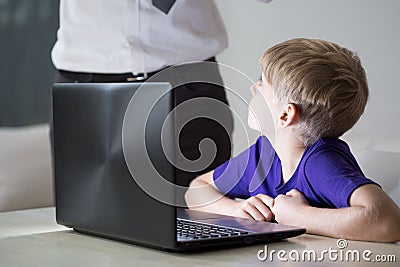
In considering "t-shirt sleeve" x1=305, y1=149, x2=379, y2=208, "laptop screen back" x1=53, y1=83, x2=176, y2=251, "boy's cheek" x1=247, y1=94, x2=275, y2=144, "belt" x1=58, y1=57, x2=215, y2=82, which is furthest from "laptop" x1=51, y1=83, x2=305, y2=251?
"belt" x1=58, y1=57, x2=215, y2=82

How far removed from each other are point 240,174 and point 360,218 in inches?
18.0

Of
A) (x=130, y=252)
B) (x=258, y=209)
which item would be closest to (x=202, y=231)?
(x=130, y=252)

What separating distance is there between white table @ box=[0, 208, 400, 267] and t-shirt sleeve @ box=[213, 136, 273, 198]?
1.29 ft

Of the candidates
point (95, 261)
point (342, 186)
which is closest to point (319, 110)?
point (342, 186)

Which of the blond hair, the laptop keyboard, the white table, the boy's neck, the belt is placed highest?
the blond hair

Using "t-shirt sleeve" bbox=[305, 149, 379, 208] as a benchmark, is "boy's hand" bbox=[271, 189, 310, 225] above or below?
below

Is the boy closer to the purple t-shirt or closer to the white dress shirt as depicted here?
the purple t-shirt

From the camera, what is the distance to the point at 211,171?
62.1 inches

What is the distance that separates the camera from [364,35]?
1.99 m

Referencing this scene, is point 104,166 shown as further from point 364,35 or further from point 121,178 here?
point 364,35

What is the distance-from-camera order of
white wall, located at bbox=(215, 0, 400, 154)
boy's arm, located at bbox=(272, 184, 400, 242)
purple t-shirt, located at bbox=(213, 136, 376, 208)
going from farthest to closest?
white wall, located at bbox=(215, 0, 400, 154)
purple t-shirt, located at bbox=(213, 136, 376, 208)
boy's arm, located at bbox=(272, 184, 400, 242)

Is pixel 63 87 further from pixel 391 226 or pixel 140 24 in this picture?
pixel 140 24

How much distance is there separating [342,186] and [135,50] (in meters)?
0.96

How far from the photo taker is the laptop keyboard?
990 mm
